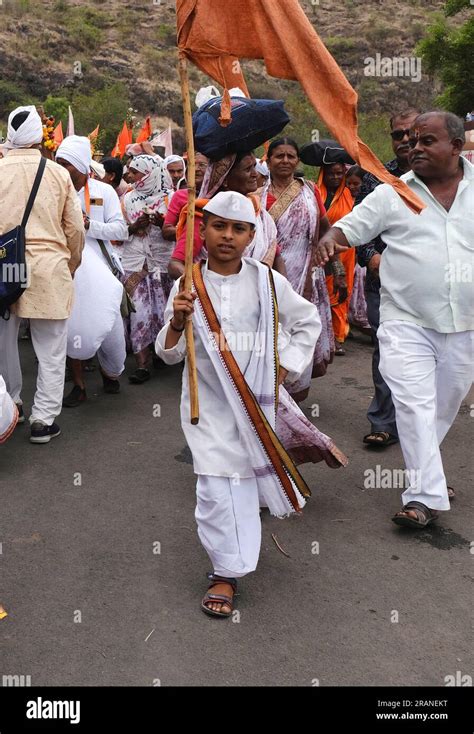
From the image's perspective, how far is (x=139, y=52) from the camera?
57.6 metres

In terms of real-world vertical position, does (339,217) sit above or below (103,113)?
above

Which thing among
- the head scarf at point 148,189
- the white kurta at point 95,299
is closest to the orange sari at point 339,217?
the head scarf at point 148,189

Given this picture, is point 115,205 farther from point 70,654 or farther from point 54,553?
point 70,654

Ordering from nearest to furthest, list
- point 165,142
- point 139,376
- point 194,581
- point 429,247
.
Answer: point 194,581 < point 429,247 < point 139,376 < point 165,142

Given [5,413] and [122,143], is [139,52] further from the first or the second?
[5,413]

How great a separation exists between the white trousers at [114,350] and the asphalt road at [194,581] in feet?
3.94

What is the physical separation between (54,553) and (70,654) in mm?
987

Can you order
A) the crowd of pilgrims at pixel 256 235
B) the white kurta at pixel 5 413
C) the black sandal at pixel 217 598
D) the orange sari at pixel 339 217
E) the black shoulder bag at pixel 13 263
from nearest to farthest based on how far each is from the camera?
1. the black sandal at pixel 217 598
2. the white kurta at pixel 5 413
3. the crowd of pilgrims at pixel 256 235
4. the black shoulder bag at pixel 13 263
5. the orange sari at pixel 339 217

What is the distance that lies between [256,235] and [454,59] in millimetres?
32742

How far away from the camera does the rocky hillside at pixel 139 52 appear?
51.9 m

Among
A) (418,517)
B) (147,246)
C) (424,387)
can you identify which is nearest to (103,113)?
(147,246)

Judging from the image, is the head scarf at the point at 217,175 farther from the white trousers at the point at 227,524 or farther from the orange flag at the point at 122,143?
the orange flag at the point at 122,143

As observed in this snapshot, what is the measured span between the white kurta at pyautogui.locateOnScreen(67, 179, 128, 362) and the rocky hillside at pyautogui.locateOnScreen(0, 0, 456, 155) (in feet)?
130

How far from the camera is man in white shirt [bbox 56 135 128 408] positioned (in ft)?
21.5
